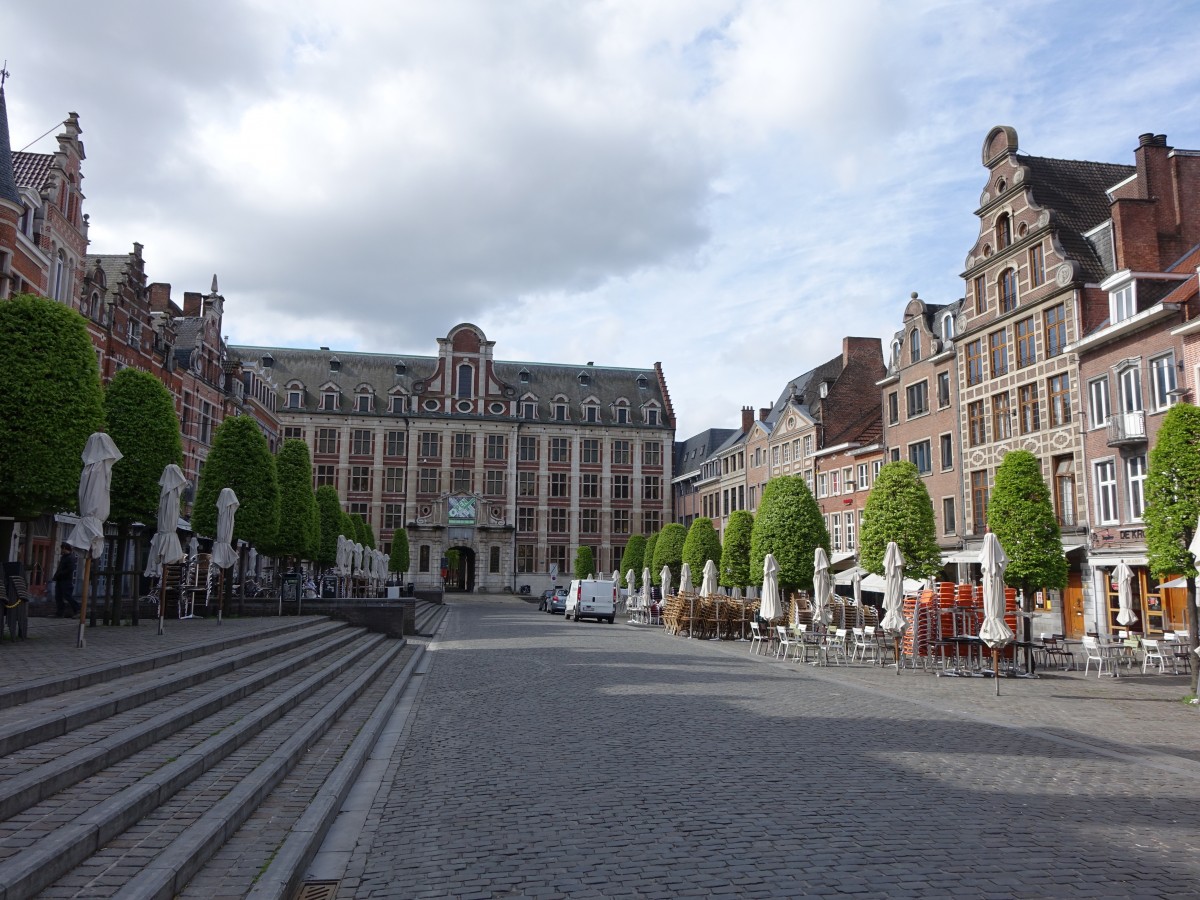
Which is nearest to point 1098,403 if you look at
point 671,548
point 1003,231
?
point 1003,231

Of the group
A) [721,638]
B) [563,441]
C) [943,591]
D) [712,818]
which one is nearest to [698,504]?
[563,441]

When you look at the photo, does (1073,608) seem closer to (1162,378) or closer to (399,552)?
(1162,378)

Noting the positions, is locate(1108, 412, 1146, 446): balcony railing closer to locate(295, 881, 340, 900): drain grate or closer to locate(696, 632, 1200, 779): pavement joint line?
locate(696, 632, 1200, 779): pavement joint line

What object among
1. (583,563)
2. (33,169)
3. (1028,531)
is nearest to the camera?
(1028,531)

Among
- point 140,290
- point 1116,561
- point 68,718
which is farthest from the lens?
point 140,290

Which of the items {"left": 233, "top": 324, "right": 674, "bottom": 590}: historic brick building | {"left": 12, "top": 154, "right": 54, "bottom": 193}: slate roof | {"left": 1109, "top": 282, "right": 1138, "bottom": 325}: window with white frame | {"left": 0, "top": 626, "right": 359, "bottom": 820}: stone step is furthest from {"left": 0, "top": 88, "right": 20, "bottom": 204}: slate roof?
{"left": 233, "top": 324, "right": 674, "bottom": 590}: historic brick building

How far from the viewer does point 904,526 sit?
1066 inches

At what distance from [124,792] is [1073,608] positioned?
3216 centimetres

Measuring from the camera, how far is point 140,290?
3859 cm

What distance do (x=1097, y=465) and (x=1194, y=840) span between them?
86.2 feet

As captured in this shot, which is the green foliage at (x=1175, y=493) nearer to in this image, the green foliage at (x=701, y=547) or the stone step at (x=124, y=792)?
the stone step at (x=124, y=792)

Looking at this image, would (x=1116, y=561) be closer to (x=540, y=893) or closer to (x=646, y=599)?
(x=646, y=599)

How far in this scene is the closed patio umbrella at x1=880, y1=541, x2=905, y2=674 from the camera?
20156 millimetres

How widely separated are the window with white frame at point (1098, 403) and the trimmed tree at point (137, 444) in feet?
91.1
